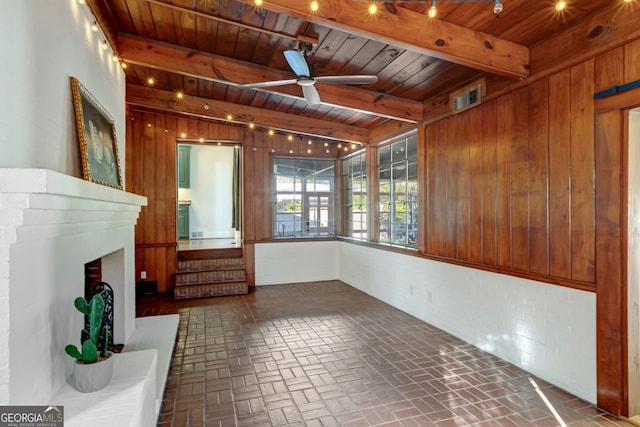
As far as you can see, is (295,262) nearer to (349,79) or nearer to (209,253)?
(209,253)

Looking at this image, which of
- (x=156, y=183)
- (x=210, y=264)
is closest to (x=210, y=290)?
(x=210, y=264)

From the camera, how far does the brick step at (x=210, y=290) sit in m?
5.94

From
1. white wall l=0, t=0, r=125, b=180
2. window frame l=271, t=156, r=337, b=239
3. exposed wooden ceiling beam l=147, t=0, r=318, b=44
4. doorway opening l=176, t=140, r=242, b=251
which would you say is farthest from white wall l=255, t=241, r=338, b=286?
white wall l=0, t=0, r=125, b=180

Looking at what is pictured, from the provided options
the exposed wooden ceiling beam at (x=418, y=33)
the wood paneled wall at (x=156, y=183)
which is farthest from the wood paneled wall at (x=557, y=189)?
the wood paneled wall at (x=156, y=183)

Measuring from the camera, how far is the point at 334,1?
250 cm

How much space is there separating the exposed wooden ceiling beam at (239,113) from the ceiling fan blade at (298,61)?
108 inches

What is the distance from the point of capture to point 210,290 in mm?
6098

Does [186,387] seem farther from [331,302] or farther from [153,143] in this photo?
[153,143]

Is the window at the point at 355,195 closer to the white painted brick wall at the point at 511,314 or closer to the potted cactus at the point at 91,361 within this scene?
the white painted brick wall at the point at 511,314

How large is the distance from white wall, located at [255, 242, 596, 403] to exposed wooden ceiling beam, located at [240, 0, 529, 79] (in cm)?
204

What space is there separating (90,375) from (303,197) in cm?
580

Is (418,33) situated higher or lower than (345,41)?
lower

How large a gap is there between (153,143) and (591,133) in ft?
21.0

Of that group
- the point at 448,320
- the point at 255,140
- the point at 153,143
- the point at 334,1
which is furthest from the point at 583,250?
the point at 153,143
